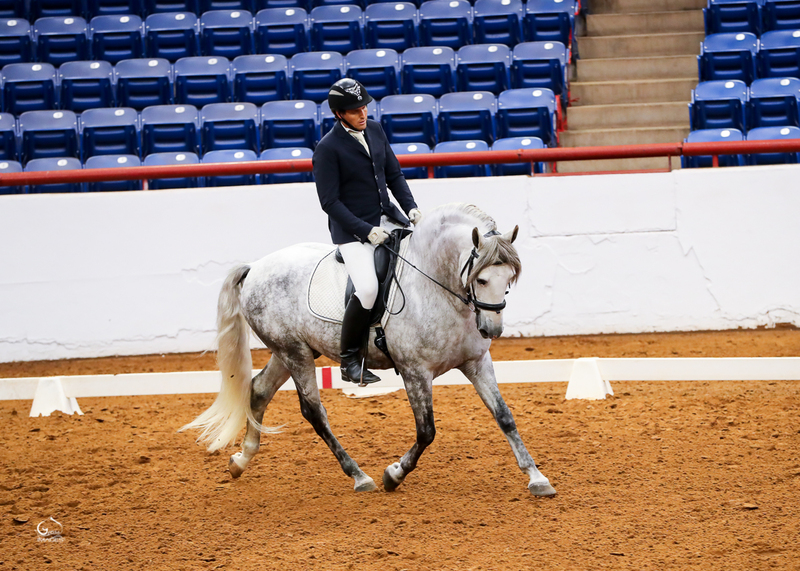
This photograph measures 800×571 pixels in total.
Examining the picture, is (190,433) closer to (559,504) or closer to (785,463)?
(559,504)

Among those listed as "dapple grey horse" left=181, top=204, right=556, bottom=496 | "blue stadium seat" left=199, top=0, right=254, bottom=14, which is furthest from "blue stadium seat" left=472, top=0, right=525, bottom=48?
"dapple grey horse" left=181, top=204, right=556, bottom=496

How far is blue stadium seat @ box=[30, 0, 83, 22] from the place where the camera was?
13688 mm

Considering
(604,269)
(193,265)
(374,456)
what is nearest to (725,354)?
(604,269)

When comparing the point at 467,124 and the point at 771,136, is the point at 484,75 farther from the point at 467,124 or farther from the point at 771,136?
the point at 771,136

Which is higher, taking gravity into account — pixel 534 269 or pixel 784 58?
pixel 784 58

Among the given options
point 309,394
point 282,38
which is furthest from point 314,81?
point 309,394

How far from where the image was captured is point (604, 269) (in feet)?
26.1

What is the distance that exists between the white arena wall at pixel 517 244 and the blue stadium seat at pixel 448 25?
17.9ft

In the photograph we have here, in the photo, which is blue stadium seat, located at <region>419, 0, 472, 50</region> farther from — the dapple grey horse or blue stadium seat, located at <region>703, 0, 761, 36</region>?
the dapple grey horse

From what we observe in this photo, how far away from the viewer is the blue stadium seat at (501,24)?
493 inches

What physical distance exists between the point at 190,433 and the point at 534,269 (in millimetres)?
3849

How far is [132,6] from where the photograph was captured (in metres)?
13.7

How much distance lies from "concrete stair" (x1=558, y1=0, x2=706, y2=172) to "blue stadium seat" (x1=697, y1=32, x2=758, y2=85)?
1.74 feet

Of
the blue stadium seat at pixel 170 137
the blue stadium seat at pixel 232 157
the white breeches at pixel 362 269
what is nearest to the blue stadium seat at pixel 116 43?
the blue stadium seat at pixel 170 137
